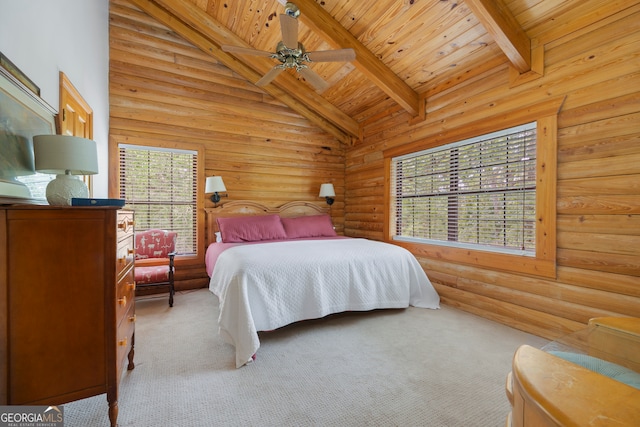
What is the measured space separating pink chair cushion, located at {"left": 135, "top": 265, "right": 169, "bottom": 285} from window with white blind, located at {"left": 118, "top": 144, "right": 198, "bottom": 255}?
0.86 meters

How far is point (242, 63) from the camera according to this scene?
13.6 feet

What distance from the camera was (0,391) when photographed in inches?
41.6

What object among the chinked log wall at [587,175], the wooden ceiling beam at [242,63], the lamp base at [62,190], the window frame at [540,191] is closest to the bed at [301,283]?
the window frame at [540,191]

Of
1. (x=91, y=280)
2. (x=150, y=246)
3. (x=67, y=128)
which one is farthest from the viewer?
(x=150, y=246)

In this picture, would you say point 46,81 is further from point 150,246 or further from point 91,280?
point 150,246

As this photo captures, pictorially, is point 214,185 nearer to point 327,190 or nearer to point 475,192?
point 327,190

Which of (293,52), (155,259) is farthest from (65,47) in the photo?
(155,259)

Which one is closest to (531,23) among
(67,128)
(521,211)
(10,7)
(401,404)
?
(521,211)

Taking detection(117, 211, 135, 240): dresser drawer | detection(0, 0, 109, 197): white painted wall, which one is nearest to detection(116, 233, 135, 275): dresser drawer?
detection(117, 211, 135, 240): dresser drawer

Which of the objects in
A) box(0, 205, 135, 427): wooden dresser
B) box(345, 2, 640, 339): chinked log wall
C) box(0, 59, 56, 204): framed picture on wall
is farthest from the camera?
box(345, 2, 640, 339): chinked log wall

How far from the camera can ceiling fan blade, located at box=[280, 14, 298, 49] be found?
7.20 ft

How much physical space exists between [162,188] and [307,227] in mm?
2147

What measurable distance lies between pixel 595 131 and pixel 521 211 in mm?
826

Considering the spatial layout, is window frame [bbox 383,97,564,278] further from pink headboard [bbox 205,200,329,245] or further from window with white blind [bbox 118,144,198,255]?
window with white blind [bbox 118,144,198,255]
